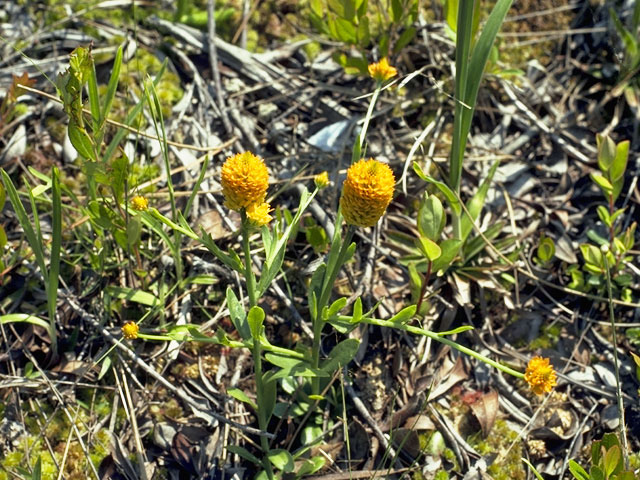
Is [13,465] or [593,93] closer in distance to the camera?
[13,465]

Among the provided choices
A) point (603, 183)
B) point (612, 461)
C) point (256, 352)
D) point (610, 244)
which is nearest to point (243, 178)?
point (256, 352)

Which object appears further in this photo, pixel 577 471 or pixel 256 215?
pixel 577 471

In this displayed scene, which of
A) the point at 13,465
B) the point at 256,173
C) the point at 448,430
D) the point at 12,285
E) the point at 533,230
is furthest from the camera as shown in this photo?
the point at 533,230

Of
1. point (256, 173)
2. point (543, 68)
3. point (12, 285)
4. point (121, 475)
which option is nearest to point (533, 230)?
point (543, 68)

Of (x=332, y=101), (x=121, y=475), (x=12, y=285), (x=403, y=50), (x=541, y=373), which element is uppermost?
(x=403, y=50)

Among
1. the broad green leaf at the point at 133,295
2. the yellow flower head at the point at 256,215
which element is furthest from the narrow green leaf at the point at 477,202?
the broad green leaf at the point at 133,295

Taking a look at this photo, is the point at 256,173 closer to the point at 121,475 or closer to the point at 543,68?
the point at 121,475

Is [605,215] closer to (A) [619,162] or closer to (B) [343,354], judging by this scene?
(A) [619,162]

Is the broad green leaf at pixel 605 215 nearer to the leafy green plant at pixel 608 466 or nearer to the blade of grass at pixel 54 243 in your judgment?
the leafy green plant at pixel 608 466
